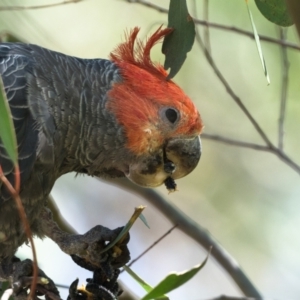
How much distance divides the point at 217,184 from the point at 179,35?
285 centimetres

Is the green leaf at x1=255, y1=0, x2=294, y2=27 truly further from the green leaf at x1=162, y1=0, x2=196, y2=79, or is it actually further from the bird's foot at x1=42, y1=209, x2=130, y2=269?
the bird's foot at x1=42, y1=209, x2=130, y2=269

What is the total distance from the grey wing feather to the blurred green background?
2.02m

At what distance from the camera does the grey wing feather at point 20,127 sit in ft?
5.79

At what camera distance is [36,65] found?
6.38ft

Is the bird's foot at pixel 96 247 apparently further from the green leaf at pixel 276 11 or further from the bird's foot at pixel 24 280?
the green leaf at pixel 276 11

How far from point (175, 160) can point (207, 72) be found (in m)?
2.33

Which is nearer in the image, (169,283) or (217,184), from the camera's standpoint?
(169,283)

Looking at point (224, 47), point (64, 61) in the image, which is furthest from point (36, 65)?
point (224, 47)

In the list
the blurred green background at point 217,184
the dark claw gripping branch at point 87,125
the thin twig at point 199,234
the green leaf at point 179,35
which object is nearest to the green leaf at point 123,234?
the dark claw gripping branch at point 87,125

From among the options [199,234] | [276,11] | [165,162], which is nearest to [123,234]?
[165,162]

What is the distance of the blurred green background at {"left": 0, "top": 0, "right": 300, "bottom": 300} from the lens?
160 inches

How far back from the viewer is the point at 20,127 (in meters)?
1.80

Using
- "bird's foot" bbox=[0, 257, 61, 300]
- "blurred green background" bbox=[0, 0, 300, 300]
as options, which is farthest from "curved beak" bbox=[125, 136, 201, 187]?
"blurred green background" bbox=[0, 0, 300, 300]

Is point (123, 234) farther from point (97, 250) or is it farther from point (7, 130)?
point (7, 130)
